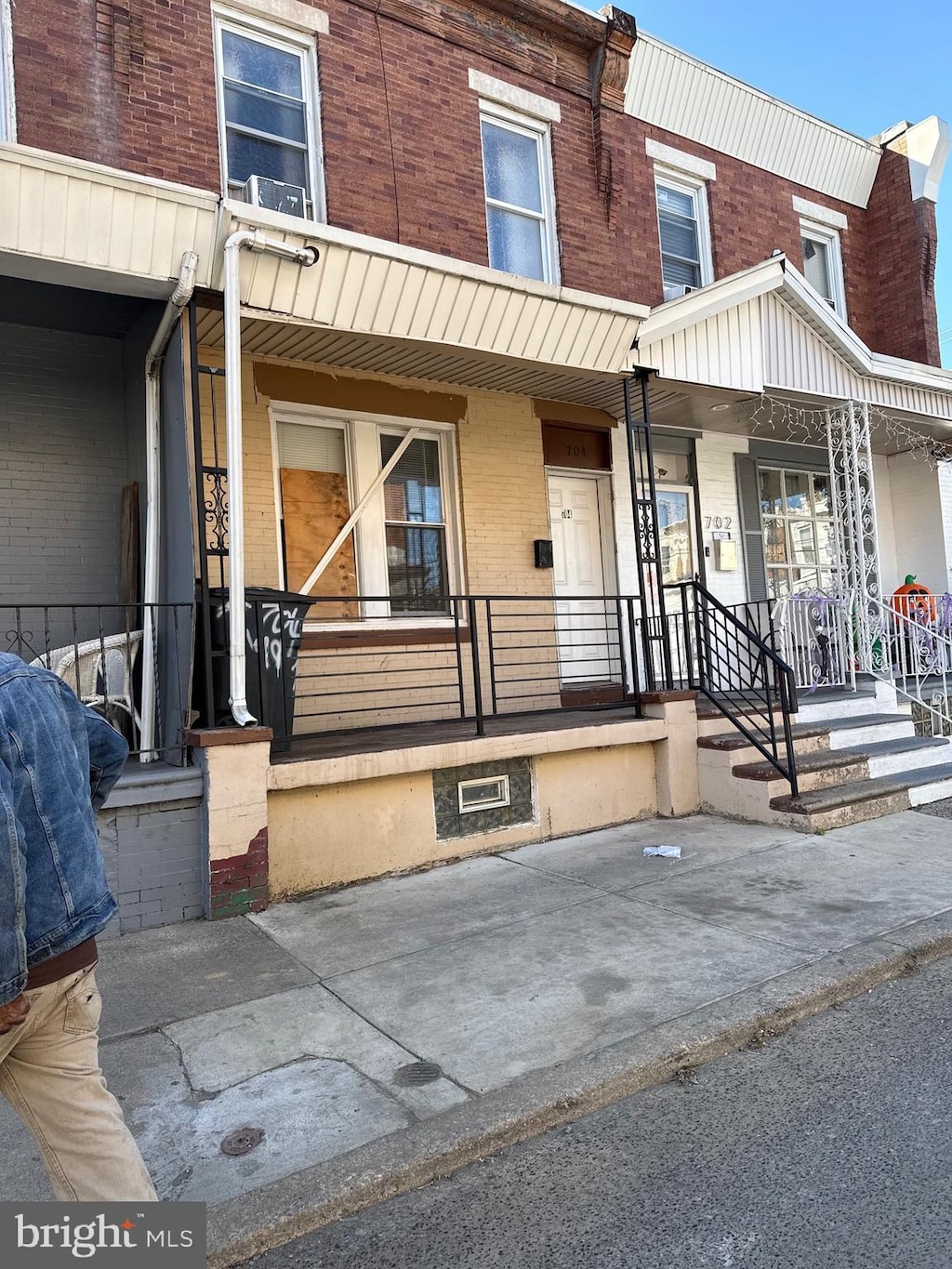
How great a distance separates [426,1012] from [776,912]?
7.02 ft

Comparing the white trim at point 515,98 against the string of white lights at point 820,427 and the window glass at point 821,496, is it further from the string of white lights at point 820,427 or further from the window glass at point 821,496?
the window glass at point 821,496

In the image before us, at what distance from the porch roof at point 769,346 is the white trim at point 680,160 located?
8.14ft

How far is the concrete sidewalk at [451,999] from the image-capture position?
2.85 m

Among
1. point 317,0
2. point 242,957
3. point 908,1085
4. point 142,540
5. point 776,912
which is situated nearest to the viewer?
point 908,1085

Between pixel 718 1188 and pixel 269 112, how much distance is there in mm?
7815

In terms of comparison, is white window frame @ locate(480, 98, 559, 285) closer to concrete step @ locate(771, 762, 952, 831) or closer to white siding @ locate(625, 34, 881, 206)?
white siding @ locate(625, 34, 881, 206)

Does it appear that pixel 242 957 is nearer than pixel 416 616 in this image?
Yes

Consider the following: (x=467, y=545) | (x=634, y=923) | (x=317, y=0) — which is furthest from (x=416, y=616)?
(x=317, y=0)

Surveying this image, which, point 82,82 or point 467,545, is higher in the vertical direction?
point 82,82

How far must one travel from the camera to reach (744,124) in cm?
1043

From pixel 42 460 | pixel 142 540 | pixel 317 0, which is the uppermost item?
pixel 317 0

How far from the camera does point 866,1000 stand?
154 inches

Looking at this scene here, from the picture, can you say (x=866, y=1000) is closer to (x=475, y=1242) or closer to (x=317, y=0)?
(x=475, y=1242)

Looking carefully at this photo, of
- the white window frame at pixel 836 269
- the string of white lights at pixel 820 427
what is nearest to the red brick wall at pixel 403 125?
the white window frame at pixel 836 269
